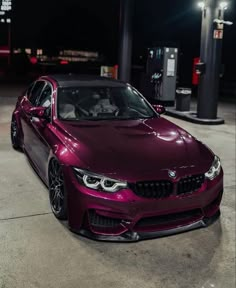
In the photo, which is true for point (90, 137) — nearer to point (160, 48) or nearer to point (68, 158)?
point (68, 158)

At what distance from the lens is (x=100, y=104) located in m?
5.24

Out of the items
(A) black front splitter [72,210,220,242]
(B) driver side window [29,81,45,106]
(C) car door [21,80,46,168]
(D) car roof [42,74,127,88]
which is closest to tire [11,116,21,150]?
(C) car door [21,80,46,168]

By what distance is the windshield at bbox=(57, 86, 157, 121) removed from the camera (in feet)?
16.6

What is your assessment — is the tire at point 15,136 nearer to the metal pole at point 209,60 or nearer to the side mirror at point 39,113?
the side mirror at point 39,113

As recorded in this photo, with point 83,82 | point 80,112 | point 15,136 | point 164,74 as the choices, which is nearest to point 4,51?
point 164,74

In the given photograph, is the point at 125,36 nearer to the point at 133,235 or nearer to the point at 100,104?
the point at 100,104

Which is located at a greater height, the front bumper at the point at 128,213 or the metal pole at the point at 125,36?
the metal pole at the point at 125,36

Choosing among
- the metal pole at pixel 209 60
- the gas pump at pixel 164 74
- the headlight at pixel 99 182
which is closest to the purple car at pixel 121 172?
the headlight at pixel 99 182

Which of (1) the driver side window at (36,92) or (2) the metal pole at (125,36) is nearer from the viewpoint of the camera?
(1) the driver side window at (36,92)

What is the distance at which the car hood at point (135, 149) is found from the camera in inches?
148

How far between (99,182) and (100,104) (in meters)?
1.76

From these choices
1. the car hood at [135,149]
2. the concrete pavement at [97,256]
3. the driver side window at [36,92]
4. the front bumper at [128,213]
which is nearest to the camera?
the concrete pavement at [97,256]

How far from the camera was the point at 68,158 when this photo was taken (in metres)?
3.98

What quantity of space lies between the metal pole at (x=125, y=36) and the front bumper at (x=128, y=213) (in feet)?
39.5
